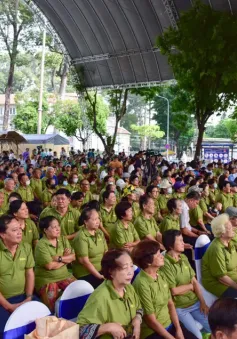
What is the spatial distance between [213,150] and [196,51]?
667cm

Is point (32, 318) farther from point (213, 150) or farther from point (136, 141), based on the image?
point (136, 141)

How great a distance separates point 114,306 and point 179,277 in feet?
3.63

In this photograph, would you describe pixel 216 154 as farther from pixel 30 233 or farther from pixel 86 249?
pixel 86 249

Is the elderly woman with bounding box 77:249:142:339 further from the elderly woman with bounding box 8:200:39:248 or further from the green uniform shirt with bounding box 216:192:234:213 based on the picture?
the green uniform shirt with bounding box 216:192:234:213

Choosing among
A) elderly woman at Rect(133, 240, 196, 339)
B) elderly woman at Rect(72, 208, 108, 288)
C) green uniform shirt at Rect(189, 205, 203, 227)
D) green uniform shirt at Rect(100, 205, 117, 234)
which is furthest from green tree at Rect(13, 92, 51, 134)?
elderly woman at Rect(133, 240, 196, 339)

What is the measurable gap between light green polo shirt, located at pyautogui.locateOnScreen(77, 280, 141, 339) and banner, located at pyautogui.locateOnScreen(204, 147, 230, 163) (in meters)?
18.3

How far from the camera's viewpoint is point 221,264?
457cm

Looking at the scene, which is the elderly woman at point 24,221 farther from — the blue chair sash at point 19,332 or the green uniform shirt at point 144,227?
the blue chair sash at point 19,332

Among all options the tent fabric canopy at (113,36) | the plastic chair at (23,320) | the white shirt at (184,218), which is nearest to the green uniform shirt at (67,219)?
the white shirt at (184,218)

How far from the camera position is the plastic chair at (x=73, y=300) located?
3.49 meters

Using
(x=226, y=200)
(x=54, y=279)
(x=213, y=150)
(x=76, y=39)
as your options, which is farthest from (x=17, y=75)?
(x=54, y=279)

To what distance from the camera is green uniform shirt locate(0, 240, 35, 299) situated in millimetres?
4309

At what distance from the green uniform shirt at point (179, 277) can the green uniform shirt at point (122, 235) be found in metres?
1.43

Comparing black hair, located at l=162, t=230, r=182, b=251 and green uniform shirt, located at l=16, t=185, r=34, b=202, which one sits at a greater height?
black hair, located at l=162, t=230, r=182, b=251
